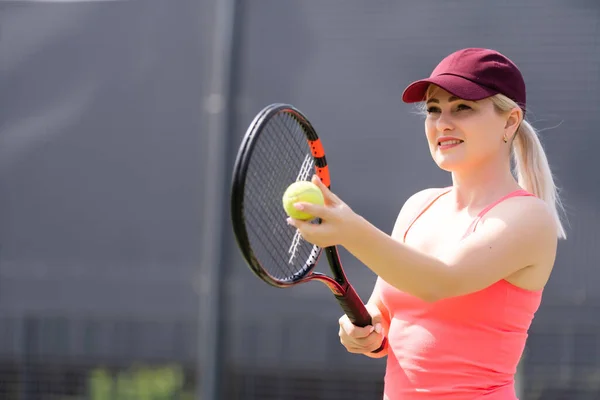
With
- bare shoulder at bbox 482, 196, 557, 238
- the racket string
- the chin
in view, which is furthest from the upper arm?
the racket string

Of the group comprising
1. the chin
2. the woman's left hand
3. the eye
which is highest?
the eye

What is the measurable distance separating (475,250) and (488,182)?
213mm

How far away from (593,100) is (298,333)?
1534 mm

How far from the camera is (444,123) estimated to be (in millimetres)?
1849

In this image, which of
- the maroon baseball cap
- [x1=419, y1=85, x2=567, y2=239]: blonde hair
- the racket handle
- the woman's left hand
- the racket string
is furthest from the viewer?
the racket string

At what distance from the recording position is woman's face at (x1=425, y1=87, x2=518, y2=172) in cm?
183

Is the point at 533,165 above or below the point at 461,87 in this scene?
below

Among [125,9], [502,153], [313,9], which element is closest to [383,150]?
[313,9]

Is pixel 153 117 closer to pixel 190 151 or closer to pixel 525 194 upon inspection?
pixel 190 151

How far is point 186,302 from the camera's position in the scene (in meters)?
4.10

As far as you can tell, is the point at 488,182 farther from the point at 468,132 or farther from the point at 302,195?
the point at 302,195

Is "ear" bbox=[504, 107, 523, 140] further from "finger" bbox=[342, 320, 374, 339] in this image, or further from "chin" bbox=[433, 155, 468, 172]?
"finger" bbox=[342, 320, 374, 339]

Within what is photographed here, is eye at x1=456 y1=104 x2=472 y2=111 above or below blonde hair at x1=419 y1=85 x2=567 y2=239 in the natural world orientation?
above

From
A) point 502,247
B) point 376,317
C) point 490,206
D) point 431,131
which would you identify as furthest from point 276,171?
point 502,247
